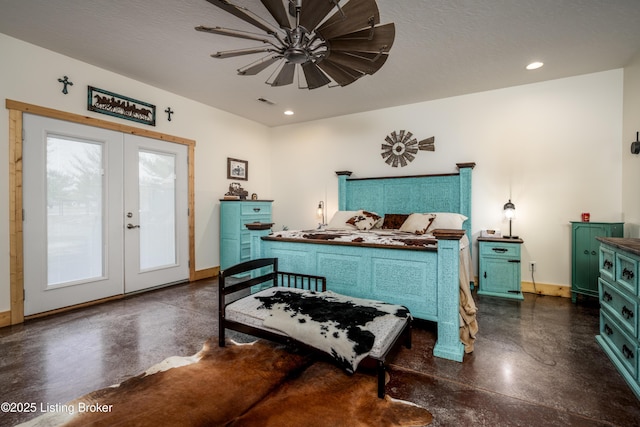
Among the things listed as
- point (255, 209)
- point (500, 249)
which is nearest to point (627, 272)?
point (500, 249)

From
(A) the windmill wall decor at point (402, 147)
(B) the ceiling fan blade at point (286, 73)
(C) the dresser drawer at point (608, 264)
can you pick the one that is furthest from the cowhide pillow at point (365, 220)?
(C) the dresser drawer at point (608, 264)

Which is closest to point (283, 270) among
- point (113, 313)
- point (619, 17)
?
point (113, 313)

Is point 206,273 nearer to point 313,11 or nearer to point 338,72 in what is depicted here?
point 338,72

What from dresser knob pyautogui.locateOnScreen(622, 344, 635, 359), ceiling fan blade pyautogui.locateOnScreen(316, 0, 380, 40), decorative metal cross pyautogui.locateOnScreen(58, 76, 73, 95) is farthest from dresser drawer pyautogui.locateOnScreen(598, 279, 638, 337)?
decorative metal cross pyautogui.locateOnScreen(58, 76, 73, 95)

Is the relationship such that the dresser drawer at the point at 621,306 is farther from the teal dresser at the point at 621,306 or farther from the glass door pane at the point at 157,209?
the glass door pane at the point at 157,209

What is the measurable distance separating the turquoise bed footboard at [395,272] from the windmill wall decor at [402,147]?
8.33 feet

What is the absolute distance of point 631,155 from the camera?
10.9 feet

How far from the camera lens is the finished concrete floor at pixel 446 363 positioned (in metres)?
1.68

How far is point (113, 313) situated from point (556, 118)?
5.90 meters

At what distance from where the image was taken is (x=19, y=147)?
2.95m

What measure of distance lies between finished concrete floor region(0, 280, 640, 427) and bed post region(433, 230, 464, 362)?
0.10 m

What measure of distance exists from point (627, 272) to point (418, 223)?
2.05 m

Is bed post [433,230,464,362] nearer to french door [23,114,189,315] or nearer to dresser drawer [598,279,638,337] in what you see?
dresser drawer [598,279,638,337]

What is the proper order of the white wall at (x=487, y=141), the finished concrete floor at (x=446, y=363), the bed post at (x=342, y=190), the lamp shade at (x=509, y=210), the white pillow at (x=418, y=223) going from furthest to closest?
the bed post at (x=342, y=190) → the lamp shade at (x=509, y=210) → the white pillow at (x=418, y=223) → the white wall at (x=487, y=141) → the finished concrete floor at (x=446, y=363)
